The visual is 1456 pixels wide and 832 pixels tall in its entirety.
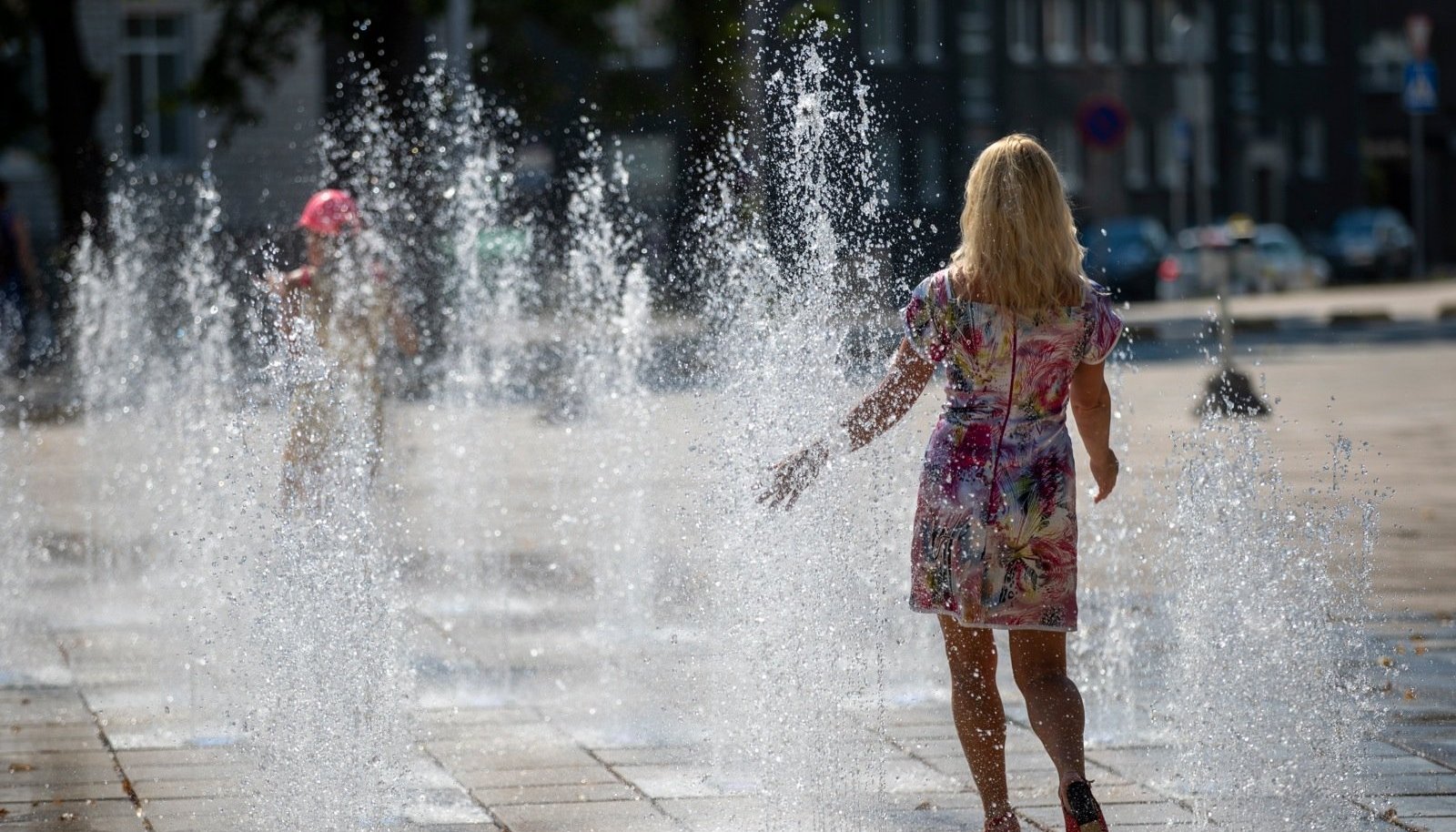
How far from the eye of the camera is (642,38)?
148ft

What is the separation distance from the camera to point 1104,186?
5666 cm

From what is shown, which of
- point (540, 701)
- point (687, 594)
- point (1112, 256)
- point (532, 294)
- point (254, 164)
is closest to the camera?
point (540, 701)

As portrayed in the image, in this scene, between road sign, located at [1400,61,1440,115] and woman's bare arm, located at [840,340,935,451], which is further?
road sign, located at [1400,61,1440,115]

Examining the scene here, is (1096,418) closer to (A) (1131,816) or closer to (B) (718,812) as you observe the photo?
(A) (1131,816)

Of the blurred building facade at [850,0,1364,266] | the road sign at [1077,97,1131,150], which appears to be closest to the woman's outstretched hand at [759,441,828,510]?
the road sign at [1077,97,1131,150]

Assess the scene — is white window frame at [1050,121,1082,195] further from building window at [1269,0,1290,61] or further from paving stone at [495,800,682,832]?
paving stone at [495,800,682,832]

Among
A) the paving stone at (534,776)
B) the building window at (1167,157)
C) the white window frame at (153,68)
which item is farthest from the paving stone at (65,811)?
the building window at (1167,157)

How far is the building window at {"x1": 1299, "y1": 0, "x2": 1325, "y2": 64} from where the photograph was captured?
205 ft

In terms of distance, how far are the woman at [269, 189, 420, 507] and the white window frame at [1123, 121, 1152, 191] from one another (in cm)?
4848

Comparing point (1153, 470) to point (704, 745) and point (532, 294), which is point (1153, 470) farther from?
point (704, 745)

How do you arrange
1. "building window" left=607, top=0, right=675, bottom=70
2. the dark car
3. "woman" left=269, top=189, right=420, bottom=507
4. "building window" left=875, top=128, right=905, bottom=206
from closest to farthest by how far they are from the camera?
"woman" left=269, top=189, right=420, bottom=507, "building window" left=875, top=128, right=905, bottom=206, "building window" left=607, top=0, right=675, bottom=70, the dark car

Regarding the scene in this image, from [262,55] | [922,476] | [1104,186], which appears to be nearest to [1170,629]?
[922,476]

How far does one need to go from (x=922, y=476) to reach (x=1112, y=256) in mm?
36483

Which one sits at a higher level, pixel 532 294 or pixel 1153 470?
pixel 532 294
